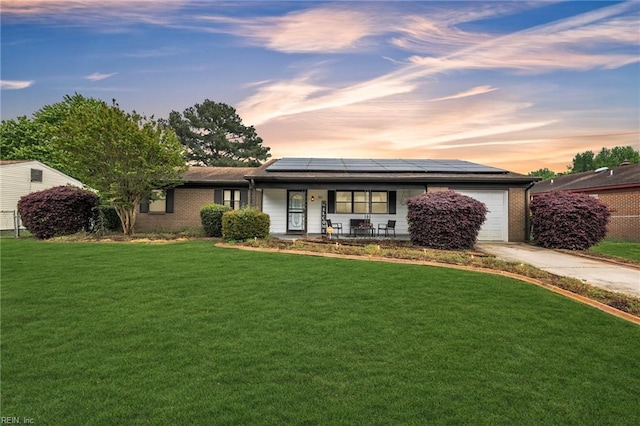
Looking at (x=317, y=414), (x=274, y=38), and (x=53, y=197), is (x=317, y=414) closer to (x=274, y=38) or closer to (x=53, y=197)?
(x=274, y=38)

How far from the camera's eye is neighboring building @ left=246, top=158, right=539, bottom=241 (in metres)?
14.0

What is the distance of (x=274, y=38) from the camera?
1270 cm

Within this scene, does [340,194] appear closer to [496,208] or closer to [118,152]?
[496,208]

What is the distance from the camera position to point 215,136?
37062mm

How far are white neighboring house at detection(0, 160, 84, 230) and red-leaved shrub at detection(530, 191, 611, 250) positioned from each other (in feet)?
80.9

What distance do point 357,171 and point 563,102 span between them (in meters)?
9.37

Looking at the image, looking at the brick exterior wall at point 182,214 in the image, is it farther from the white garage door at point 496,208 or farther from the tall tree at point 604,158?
the tall tree at point 604,158

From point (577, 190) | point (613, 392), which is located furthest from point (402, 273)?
point (577, 190)

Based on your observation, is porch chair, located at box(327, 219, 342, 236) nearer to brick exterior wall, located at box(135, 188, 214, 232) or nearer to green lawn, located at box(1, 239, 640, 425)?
brick exterior wall, located at box(135, 188, 214, 232)

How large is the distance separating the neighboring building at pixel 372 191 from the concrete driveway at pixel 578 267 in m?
2.37

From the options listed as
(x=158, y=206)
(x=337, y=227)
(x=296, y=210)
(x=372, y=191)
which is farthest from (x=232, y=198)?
(x=372, y=191)

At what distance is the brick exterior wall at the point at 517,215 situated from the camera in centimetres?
1407

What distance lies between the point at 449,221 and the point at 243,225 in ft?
22.9

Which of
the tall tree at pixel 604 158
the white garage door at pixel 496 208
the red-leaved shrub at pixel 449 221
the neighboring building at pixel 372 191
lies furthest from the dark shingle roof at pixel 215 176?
the tall tree at pixel 604 158
